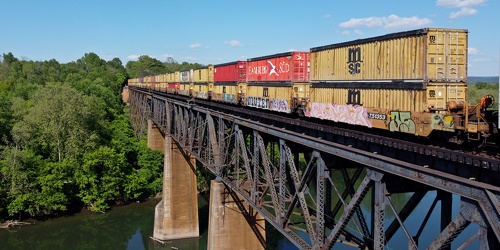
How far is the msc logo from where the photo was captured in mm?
14898

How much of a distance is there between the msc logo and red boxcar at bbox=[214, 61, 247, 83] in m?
12.5

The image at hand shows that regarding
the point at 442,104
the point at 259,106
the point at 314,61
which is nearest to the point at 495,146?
the point at 442,104

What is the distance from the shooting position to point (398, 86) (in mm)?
12844

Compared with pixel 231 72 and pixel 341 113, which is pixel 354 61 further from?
pixel 231 72

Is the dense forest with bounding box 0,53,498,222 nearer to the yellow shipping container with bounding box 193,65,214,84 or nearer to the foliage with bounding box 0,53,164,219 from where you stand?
the foliage with bounding box 0,53,164,219

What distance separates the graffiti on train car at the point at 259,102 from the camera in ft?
74.9

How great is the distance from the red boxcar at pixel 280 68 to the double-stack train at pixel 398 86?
0.06 metres

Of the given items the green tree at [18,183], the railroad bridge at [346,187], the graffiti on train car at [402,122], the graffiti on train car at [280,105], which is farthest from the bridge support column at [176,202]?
the graffiti on train car at [402,122]

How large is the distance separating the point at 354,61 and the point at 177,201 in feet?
86.2

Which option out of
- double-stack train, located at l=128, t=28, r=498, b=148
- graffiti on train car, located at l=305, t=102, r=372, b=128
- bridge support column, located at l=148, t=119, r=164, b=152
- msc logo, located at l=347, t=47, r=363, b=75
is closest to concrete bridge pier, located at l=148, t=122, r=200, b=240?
bridge support column, located at l=148, t=119, r=164, b=152

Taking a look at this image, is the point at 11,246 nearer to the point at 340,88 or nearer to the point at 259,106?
the point at 259,106

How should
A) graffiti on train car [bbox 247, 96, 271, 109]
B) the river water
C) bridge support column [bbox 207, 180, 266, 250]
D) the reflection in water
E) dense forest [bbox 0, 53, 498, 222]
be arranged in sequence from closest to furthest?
graffiti on train car [bbox 247, 96, 271, 109] → bridge support column [bbox 207, 180, 266, 250] → the reflection in water → the river water → dense forest [bbox 0, 53, 498, 222]

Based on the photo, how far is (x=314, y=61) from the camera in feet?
60.4

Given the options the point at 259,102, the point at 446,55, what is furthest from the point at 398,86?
the point at 259,102
